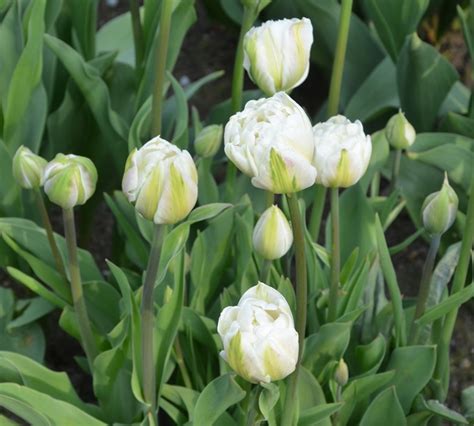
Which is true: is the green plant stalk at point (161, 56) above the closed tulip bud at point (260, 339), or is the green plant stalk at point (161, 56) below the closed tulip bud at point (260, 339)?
above

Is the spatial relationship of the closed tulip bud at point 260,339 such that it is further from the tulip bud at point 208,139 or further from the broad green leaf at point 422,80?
the broad green leaf at point 422,80

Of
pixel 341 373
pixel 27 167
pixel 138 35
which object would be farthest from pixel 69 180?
pixel 138 35

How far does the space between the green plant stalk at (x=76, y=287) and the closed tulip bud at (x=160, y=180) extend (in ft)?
0.66

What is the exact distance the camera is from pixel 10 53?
1594mm

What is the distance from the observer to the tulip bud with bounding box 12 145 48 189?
121cm

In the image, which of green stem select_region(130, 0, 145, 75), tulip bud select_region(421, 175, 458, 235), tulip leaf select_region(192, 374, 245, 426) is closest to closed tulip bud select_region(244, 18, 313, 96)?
tulip bud select_region(421, 175, 458, 235)

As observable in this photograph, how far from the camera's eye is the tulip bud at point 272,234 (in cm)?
104

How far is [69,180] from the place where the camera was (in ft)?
3.56

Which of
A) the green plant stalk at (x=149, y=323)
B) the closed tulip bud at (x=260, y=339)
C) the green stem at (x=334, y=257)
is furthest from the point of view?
the green stem at (x=334, y=257)

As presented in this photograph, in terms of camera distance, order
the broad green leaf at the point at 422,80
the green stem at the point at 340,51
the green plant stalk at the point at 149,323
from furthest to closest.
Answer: the broad green leaf at the point at 422,80 < the green stem at the point at 340,51 < the green plant stalk at the point at 149,323

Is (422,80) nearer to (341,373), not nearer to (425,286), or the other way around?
(425,286)

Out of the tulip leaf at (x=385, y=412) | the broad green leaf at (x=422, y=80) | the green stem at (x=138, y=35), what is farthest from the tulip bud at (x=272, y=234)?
the broad green leaf at (x=422, y=80)

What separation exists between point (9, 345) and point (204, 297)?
32 cm

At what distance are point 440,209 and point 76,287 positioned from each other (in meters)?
0.46
